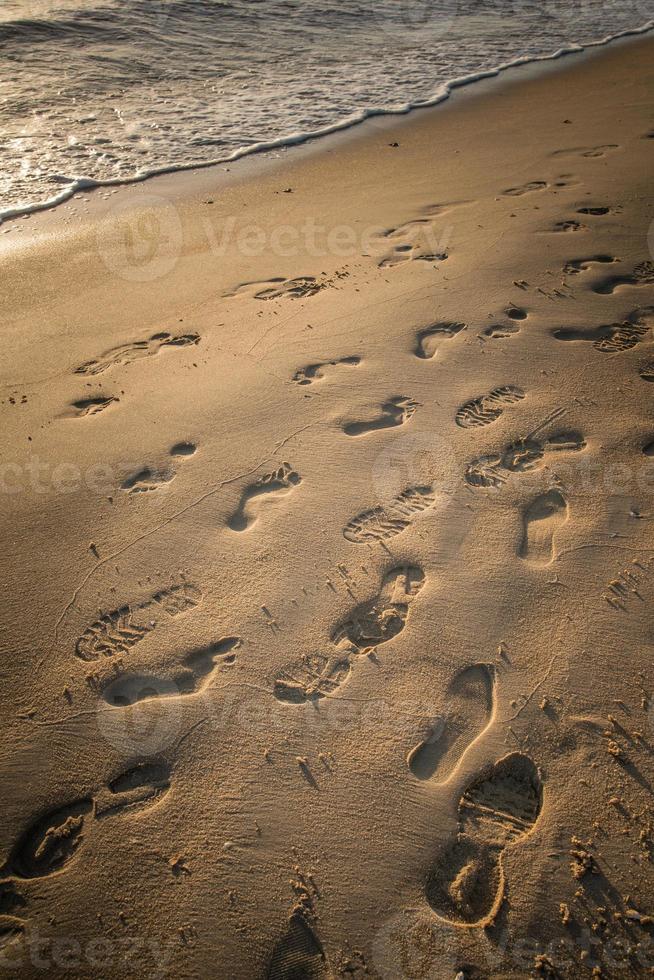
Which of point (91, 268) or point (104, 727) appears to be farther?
point (91, 268)

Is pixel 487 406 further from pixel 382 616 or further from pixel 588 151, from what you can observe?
pixel 588 151

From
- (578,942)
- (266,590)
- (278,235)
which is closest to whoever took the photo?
(578,942)

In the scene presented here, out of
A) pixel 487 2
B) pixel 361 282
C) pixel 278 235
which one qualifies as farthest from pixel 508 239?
pixel 487 2

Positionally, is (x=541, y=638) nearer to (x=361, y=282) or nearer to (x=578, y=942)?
(x=578, y=942)

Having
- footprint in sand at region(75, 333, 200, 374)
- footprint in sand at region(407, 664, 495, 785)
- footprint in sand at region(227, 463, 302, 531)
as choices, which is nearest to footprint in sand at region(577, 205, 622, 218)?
footprint in sand at region(75, 333, 200, 374)

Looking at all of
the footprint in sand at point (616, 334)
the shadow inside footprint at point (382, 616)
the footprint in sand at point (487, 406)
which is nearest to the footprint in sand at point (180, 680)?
the shadow inside footprint at point (382, 616)

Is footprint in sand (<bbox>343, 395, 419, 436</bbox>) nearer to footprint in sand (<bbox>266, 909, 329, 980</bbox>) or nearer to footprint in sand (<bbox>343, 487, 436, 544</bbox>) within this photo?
footprint in sand (<bbox>343, 487, 436, 544</bbox>)
